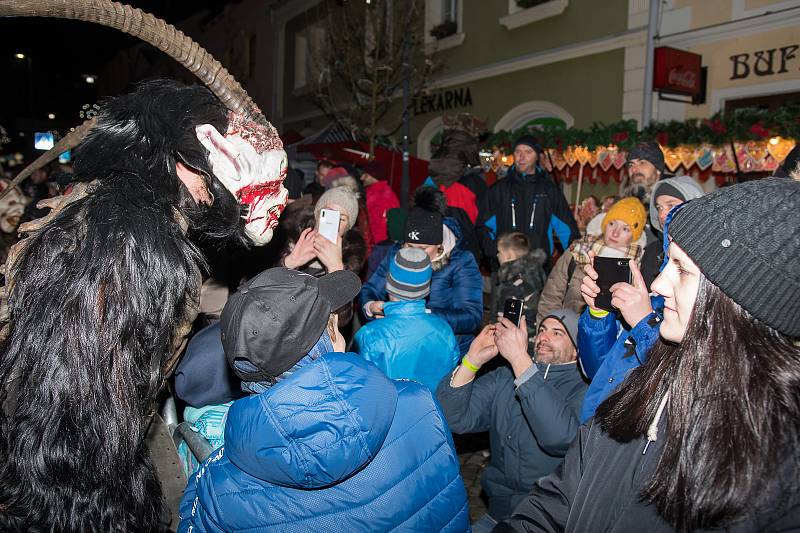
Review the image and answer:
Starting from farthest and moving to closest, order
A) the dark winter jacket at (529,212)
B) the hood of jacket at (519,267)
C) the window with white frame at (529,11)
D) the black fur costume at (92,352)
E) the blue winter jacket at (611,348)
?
the window with white frame at (529,11)
the dark winter jacket at (529,212)
the hood of jacket at (519,267)
the blue winter jacket at (611,348)
the black fur costume at (92,352)

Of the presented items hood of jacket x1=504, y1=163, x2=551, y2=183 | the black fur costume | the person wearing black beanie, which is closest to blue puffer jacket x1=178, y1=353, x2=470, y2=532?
the black fur costume

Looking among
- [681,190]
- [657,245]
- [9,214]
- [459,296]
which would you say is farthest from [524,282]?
[9,214]

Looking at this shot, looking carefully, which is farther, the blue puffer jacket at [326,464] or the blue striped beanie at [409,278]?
the blue striped beanie at [409,278]

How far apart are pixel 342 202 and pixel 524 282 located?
151 cm

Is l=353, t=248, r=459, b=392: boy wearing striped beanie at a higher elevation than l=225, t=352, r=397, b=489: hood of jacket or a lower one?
lower

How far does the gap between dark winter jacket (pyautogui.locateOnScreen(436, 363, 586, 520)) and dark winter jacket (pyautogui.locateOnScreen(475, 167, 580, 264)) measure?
3020mm

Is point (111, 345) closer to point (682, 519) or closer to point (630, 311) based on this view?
point (682, 519)

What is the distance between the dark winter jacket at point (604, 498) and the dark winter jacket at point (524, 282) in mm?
2661

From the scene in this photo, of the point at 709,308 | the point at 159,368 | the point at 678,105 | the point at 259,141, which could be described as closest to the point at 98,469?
the point at 159,368

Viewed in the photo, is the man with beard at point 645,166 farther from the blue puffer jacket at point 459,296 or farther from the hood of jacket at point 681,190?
the blue puffer jacket at point 459,296

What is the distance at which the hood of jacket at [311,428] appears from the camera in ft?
4.50

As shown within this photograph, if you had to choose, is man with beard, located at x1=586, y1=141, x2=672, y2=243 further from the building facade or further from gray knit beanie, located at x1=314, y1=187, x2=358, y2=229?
the building facade

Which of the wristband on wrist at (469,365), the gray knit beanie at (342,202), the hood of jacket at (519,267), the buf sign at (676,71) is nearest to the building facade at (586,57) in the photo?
the buf sign at (676,71)

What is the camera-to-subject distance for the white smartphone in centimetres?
318
